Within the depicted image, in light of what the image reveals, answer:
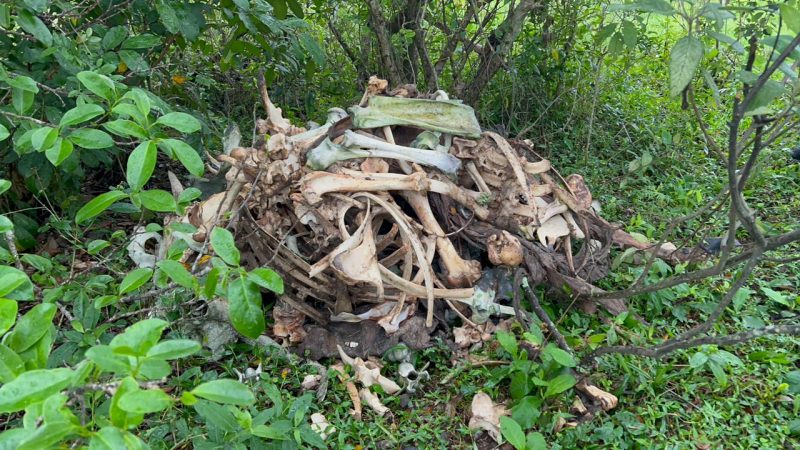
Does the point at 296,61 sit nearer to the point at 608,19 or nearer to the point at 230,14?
the point at 230,14

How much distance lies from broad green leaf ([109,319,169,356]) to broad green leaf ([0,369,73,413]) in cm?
10

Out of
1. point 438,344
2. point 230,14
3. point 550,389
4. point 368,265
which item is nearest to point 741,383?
point 550,389

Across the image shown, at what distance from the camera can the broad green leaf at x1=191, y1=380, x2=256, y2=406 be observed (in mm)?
1066

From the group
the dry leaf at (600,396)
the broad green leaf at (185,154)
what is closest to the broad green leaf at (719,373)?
the dry leaf at (600,396)

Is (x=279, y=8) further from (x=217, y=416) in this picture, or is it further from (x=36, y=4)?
(x=217, y=416)

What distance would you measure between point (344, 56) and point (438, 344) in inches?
106

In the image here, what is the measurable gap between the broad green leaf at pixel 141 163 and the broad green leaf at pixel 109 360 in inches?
20.7

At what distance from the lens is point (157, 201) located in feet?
5.24

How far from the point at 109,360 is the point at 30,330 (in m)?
0.31

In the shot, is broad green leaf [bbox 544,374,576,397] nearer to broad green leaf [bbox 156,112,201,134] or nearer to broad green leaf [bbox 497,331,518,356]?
broad green leaf [bbox 497,331,518,356]

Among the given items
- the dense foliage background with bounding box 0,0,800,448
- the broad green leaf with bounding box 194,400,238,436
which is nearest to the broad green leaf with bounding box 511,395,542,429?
the dense foliage background with bounding box 0,0,800,448

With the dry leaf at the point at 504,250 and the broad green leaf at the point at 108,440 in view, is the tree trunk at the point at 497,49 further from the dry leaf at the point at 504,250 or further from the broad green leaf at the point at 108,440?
the broad green leaf at the point at 108,440

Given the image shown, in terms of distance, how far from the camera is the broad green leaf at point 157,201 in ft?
5.17

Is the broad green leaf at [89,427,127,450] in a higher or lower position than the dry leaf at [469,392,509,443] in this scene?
higher
